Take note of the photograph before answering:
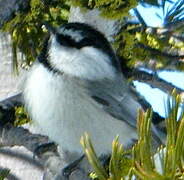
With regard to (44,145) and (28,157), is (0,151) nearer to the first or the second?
(28,157)

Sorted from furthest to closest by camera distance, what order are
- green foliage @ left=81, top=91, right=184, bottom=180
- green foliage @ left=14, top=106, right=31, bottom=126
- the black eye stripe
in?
green foliage @ left=14, top=106, right=31, bottom=126
the black eye stripe
green foliage @ left=81, top=91, right=184, bottom=180

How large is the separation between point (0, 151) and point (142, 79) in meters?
0.62

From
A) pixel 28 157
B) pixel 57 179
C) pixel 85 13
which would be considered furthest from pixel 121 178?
pixel 28 157

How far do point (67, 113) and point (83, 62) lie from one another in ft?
0.67

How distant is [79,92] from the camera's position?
6.16ft

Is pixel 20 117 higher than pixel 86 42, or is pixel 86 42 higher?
pixel 86 42

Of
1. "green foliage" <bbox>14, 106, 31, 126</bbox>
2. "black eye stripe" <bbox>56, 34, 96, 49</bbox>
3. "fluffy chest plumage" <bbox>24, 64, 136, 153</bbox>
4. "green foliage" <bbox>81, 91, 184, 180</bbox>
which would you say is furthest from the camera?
"green foliage" <bbox>14, 106, 31, 126</bbox>

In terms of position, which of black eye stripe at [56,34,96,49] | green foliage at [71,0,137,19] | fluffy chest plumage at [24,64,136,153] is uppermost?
green foliage at [71,0,137,19]

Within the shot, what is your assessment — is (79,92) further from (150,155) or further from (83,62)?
(150,155)

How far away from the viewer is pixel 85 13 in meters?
1.96

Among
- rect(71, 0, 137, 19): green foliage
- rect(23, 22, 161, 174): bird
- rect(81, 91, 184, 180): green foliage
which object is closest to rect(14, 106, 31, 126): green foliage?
rect(23, 22, 161, 174): bird

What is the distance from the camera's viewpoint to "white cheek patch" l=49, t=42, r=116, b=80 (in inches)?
75.2

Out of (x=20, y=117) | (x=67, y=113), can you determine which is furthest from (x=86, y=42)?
(x=20, y=117)

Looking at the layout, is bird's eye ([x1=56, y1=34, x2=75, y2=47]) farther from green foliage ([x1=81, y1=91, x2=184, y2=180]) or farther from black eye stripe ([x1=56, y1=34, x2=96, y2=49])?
green foliage ([x1=81, y1=91, x2=184, y2=180])
